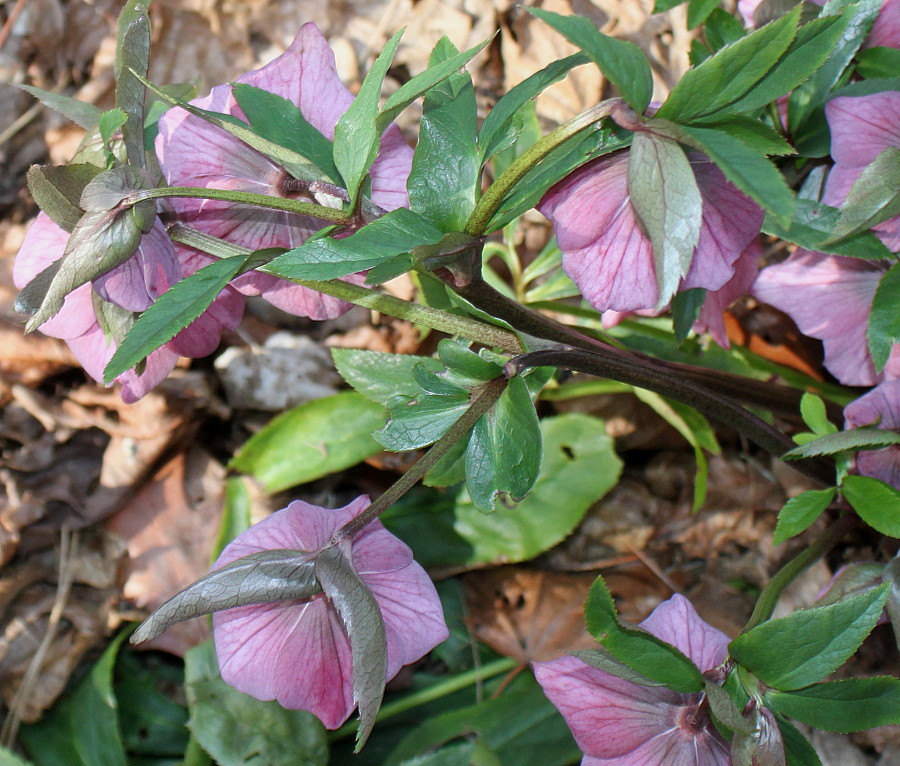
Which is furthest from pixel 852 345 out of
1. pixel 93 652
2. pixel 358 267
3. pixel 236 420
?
pixel 93 652

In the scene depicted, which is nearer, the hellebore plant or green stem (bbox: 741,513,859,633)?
the hellebore plant

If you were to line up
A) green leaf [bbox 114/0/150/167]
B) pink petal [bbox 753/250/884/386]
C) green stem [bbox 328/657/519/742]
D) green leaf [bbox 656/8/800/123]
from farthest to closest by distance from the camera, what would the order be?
1. green stem [bbox 328/657/519/742]
2. pink petal [bbox 753/250/884/386]
3. green leaf [bbox 114/0/150/167]
4. green leaf [bbox 656/8/800/123]

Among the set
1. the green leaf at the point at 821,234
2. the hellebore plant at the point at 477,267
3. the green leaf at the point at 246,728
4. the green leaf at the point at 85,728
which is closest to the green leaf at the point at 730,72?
the hellebore plant at the point at 477,267

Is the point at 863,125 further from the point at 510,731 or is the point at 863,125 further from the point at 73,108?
the point at 510,731

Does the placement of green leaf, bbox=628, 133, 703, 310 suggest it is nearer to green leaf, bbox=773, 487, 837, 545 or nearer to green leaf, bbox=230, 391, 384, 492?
green leaf, bbox=773, 487, 837, 545

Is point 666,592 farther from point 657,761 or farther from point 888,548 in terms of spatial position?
point 657,761

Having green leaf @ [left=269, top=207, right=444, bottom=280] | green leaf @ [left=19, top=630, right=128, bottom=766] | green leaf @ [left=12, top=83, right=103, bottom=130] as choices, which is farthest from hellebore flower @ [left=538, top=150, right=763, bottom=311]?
green leaf @ [left=19, top=630, right=128, bottom=766]
